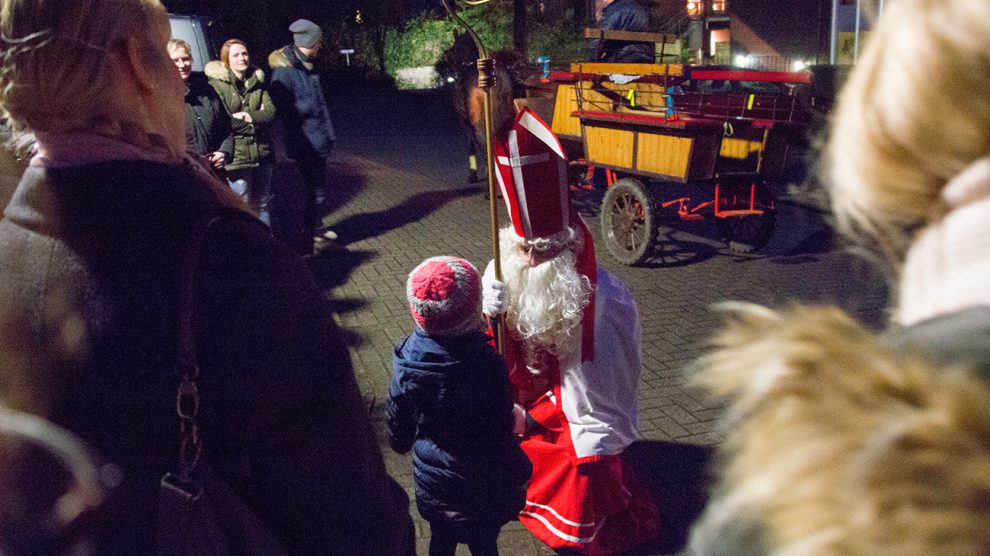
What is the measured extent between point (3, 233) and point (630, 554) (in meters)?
2.63

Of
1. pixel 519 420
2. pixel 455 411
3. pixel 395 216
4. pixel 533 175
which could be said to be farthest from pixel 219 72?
pixel 455 411

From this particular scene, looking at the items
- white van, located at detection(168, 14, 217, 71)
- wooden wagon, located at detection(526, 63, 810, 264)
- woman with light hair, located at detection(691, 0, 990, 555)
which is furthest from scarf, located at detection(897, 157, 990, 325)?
white van, located at detection(168, 14, 217, 71)

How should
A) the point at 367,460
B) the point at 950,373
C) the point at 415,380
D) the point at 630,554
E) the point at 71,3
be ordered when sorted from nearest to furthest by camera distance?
the point at 950,373 → the point at 71,3 → the point at 367,460 → the point at 415,380 → the point at 630,554

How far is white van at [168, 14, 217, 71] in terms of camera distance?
34.4 feet

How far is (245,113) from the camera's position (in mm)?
6652

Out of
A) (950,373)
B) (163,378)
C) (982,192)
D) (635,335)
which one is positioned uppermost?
(982,192)

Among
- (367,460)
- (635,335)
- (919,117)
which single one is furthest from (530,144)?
(919,117)

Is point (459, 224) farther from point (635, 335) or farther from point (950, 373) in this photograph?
point (950, 373)

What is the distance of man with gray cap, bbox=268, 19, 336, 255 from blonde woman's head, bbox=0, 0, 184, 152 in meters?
5.93

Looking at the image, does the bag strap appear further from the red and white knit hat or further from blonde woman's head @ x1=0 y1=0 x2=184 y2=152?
the red and white knit hat

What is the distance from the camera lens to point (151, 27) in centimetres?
119

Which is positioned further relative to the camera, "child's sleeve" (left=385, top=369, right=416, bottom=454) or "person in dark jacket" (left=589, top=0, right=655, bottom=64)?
"person in dark jacket" (left=589, top=0, right=655, bottom=64)

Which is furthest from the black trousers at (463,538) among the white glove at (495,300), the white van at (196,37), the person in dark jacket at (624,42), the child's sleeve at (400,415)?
the white van at (196,37)

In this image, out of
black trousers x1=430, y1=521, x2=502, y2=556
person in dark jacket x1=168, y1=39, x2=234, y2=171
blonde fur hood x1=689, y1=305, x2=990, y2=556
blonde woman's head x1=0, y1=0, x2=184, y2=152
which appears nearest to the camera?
blonde fur hood x1=689, y1=305, x2=990, y2=556
